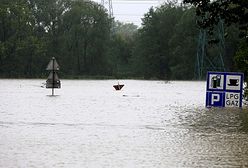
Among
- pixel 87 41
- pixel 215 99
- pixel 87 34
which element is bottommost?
pixel 215 99

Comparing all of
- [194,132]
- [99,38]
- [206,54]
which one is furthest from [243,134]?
[99,38]

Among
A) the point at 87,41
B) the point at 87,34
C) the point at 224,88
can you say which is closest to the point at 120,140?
the point at 224,88

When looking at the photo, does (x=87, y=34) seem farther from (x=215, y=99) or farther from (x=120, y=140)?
(x=120, y=140)

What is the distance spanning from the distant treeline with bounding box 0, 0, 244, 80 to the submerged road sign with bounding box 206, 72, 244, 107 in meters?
76.8

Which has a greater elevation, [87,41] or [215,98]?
[87,41]

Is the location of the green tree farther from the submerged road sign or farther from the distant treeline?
the submerged road sign

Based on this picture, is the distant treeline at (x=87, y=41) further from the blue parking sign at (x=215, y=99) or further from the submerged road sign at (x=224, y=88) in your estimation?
the submerged road sign at (x=224, y=88)

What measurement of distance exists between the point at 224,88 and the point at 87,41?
91756mm

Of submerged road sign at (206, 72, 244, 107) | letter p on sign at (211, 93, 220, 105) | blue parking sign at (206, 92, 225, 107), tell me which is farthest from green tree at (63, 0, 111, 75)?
submerged road sign at (206, 72, 244, 107)

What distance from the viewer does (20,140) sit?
51.2 ft

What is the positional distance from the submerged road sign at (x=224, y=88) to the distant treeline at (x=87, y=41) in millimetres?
76762

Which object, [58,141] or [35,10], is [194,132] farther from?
[35,10]

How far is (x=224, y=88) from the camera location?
3019 cm

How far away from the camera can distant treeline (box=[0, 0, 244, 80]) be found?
114 m
